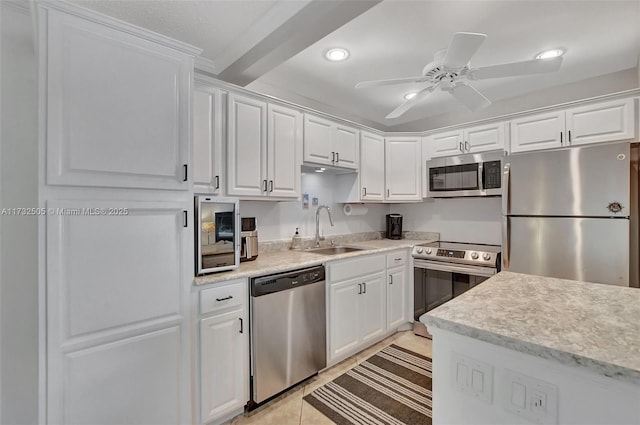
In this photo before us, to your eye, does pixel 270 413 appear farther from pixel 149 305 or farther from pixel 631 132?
pixel 631 132

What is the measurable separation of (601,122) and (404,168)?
1.73 meters

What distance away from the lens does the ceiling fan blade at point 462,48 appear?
136cm

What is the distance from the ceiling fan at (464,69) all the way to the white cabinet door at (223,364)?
1762 mm

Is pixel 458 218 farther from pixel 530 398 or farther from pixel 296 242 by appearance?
Result: pixel 530 398

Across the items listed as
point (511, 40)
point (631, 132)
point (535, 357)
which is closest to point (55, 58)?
point (535, 357)

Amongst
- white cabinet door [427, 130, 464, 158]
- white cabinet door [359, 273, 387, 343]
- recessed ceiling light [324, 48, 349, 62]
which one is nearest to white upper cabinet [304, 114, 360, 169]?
recessed ceiling light [324, 48, 349, 62]

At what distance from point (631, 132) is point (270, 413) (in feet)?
11.3

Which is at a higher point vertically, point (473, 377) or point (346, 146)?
point (346, 146)

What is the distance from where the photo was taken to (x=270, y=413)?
1901 millimetres

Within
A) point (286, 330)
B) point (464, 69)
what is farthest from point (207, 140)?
point (464, 69)

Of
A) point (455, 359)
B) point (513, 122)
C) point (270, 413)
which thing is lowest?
point (270, 413)

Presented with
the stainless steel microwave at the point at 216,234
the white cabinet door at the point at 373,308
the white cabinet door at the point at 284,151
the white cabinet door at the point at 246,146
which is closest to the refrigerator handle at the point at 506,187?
the white cabinet door at the point at 373,308

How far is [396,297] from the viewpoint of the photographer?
3.05m

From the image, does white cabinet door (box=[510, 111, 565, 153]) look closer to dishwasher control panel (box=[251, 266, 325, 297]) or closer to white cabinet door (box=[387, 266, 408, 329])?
white cabinet door (box=[387, 266, 408, 329])
